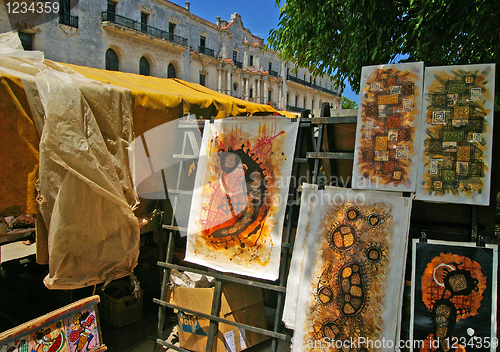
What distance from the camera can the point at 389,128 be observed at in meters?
2.28

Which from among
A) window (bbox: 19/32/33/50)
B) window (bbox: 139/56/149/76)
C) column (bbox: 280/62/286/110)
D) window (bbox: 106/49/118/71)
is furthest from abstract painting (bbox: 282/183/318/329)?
column (bbox: 280/62/286/110)

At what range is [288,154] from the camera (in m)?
2.67

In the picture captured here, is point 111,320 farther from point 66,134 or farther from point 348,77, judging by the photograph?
point 348,77

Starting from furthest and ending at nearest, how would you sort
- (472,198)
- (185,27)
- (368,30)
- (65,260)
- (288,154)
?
1. (185,27)
2. (368,30)
3. (288,154)
4. (65,260)
5. (472,198)

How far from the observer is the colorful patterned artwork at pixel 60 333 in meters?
2.17

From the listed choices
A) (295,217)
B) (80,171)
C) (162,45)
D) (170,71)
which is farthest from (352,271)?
(170,71)

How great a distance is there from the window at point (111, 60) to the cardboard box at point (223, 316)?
13495 mm

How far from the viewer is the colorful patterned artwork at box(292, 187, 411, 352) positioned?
2135 mm

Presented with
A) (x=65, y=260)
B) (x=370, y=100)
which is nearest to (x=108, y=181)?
(x=65, y=260)

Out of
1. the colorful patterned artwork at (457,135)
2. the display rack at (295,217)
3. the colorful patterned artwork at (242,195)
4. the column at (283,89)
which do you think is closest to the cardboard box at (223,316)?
the display rack at (295,217)

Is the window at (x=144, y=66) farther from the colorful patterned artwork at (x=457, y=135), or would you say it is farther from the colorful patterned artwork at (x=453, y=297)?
the colorful patterned artwork at (x=453, y=297)

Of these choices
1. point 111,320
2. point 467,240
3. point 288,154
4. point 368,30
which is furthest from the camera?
point 368,30

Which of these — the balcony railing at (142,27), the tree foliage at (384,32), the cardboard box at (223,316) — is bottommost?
the cardboard box at (223,316)

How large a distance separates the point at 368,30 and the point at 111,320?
4.79 meters
